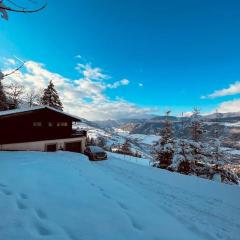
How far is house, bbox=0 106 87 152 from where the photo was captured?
80.5 ft

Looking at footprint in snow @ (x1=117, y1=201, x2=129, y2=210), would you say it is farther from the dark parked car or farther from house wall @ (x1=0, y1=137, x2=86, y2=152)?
house wall @ (x1=0, y1=137, x2=86, y2=152)

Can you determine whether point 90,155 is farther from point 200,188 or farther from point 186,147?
point 200,188

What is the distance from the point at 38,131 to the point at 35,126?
71cm

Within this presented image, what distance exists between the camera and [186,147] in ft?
83.4

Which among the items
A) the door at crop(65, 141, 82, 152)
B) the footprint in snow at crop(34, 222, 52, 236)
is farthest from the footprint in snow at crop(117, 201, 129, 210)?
the door at crop(65, 141, 82, 152)

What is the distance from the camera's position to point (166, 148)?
30.4m

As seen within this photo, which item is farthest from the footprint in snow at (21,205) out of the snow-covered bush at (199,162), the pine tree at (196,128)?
the pine tree at (196,128)

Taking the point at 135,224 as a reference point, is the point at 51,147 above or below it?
above

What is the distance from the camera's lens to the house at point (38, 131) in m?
24.5

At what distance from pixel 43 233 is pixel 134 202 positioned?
443cm

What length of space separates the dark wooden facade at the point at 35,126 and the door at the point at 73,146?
1.13 meters

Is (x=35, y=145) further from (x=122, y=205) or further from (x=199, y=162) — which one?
(x=122, y=205)

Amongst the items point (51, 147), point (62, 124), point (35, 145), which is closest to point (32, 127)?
point (35, 145)

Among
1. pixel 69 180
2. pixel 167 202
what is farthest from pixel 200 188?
pixel 69 180
